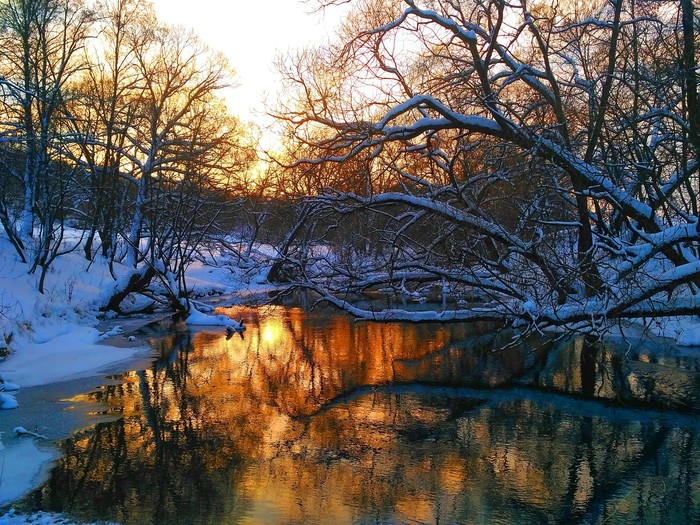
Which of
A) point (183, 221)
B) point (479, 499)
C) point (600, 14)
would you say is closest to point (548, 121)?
point (600, 14)

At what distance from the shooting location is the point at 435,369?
11727 mm

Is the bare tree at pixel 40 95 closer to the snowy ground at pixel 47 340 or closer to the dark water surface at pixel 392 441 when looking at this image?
the snowy ground at pixel 47 340

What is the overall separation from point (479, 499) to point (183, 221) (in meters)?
16.6

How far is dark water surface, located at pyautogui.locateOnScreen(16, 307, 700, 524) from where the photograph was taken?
5727 millimetres

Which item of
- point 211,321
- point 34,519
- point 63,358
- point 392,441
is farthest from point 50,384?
→ point 211,321

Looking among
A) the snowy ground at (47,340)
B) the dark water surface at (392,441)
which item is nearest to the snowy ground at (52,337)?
A: the snowy ground at (47,340)

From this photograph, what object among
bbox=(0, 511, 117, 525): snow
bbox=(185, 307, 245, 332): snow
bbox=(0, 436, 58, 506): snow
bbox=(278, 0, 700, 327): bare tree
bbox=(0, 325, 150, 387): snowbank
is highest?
A: bbox=(278, 0, 700, 327): bare tree

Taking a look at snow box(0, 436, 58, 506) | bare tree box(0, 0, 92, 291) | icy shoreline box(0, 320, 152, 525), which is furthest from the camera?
bare tree box(0, 0, 92, 291)

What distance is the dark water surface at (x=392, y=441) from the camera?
18.8 ft

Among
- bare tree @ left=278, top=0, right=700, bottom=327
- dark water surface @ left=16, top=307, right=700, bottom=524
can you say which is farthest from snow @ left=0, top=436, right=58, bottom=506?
bare tree @ left=278, top=0, right=700, bottom=327

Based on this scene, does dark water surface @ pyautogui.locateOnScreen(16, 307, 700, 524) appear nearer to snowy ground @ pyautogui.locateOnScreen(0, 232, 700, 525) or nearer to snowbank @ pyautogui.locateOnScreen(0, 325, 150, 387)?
snowy ground @ pyautogui.locateOnScreen(0, 232, 700, 525)

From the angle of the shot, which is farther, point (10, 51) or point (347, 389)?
point (10, 51)

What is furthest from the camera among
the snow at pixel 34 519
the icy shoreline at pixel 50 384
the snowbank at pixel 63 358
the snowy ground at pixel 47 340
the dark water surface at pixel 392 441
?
the snowbank at pixel 63 358

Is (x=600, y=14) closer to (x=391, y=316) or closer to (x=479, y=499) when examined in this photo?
(x=391, y=316)
